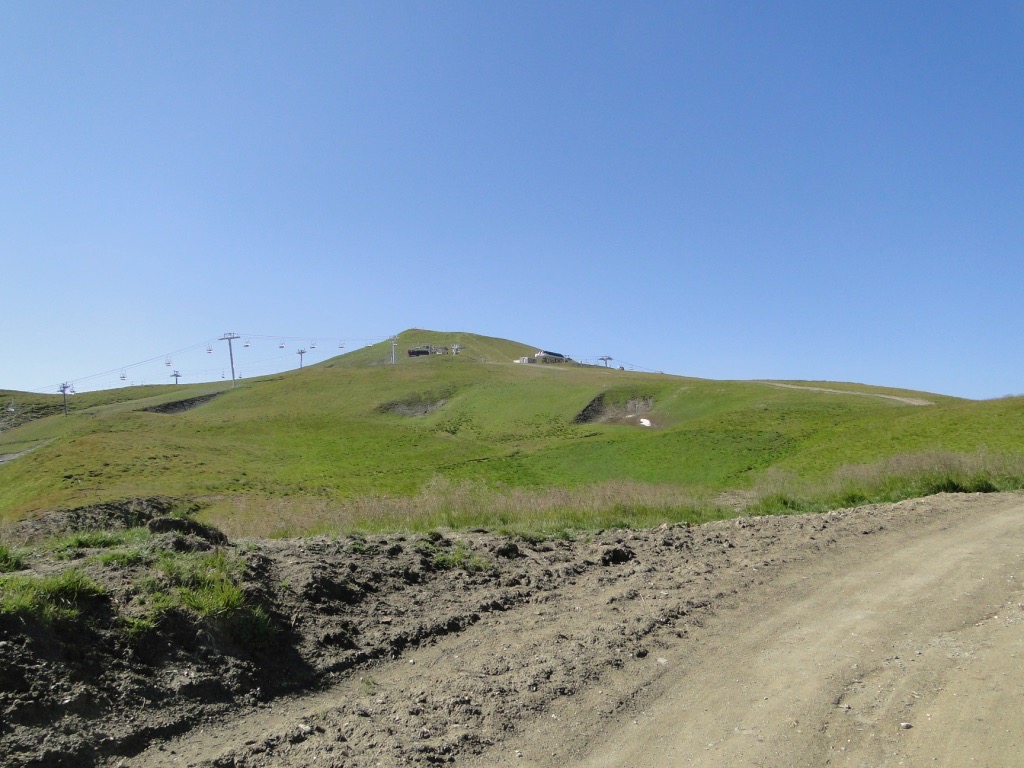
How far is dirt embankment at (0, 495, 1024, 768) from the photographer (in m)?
4.89

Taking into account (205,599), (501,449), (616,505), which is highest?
(501,449)

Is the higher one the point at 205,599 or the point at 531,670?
the point at 205,599

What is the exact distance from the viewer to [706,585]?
932cm

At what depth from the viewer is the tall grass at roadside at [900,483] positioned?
19.9 m

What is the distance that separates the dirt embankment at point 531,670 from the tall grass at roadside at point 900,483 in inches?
404

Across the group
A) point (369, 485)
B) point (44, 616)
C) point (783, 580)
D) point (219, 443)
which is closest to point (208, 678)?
point (44, 616)

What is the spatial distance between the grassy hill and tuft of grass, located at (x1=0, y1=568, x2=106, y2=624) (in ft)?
31.3

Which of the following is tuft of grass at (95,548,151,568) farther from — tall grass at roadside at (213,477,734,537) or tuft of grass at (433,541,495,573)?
tall grass at roadside at (213,477,734,537)

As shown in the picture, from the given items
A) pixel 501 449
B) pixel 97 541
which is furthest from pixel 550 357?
pixel 97 541

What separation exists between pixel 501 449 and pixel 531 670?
59.9m

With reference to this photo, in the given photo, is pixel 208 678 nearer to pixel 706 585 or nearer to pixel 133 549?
pixel 133 549

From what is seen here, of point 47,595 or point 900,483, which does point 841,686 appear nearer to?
point 47,595

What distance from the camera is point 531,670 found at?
632 centimetres

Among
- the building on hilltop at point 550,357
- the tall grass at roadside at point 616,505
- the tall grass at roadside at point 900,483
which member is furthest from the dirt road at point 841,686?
the building on hilltop at point 550,357
